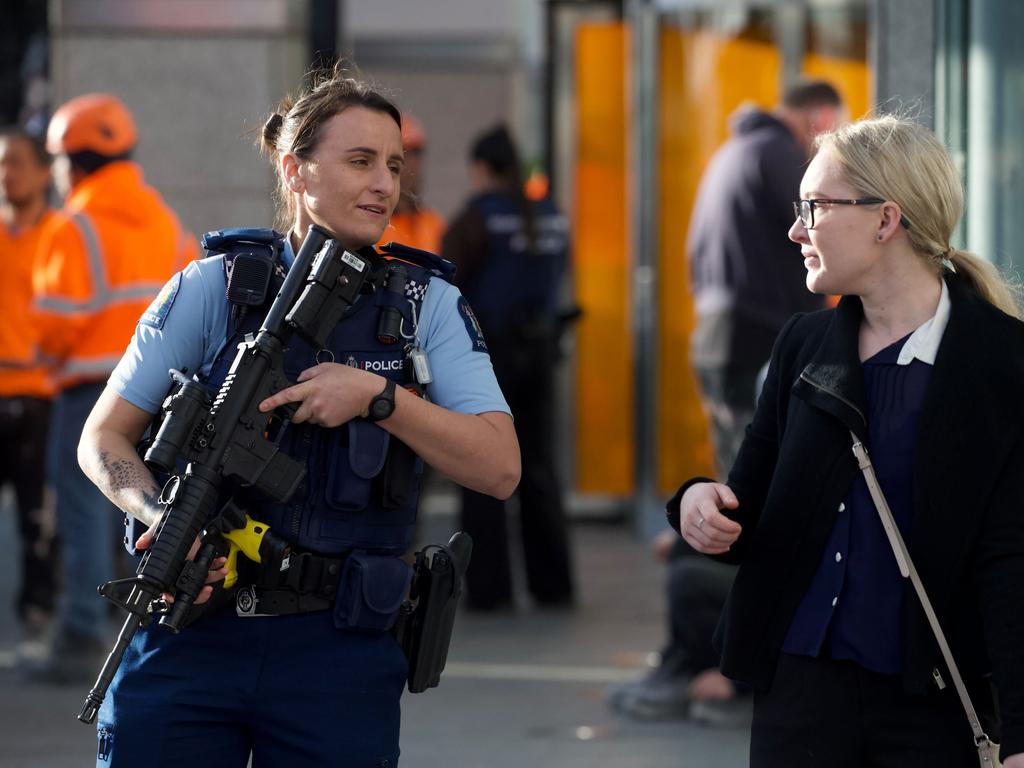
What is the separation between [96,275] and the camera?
21.2 feet

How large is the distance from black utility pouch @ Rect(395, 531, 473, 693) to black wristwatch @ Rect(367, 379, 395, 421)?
1.10ft

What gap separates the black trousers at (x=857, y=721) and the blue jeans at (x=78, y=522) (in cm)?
396

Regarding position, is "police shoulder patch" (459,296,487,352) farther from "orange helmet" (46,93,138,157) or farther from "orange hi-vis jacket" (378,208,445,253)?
"orange hi-vis jacket" (378,208,445,253)

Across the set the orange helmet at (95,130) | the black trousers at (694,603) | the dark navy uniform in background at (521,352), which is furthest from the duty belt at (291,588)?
the dark navy uniform in background at (521,352)

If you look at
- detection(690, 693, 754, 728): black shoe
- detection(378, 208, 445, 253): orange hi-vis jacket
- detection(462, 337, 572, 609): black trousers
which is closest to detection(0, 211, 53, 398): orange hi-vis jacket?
detection(378, 208, 445, 253): orange hi-vis jacket

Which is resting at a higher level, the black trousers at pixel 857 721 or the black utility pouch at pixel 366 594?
the black utility pouch at pixel 366 594

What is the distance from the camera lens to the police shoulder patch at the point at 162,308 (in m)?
3.08

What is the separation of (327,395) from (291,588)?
34 centimetres

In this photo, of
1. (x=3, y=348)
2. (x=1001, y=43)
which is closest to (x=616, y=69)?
(x=3, y=348)

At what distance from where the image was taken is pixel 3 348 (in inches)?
291

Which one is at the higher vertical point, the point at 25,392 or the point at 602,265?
the point at 602,265

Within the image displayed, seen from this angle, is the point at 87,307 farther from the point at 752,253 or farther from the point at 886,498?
the point at 886,498

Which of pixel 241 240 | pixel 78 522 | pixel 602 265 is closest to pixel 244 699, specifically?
pixel 241 240

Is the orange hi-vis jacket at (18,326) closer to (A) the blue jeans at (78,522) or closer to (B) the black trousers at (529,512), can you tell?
(A) the blue jeans at (78,522)
